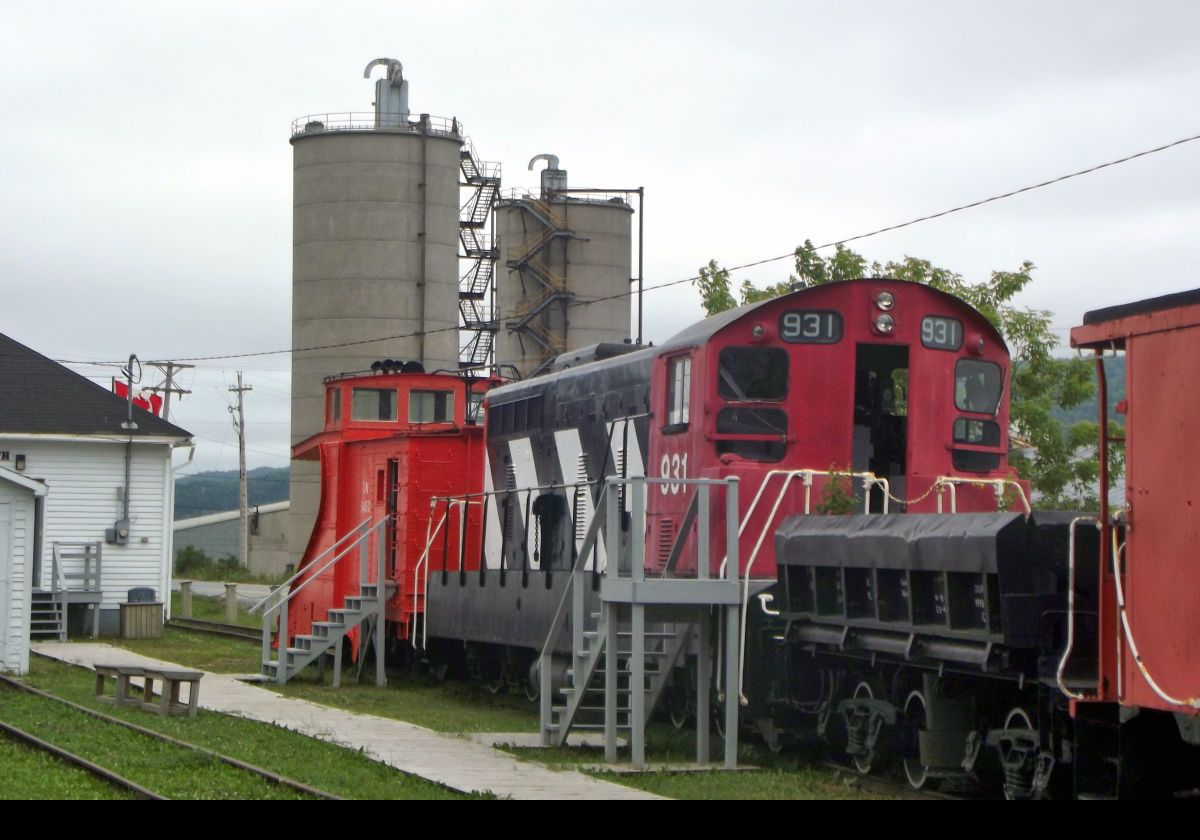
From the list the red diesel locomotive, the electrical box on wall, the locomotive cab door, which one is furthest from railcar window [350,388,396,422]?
the locomotive cab door

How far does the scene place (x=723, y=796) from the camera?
13086mm

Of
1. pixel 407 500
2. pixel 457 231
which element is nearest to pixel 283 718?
pixel 407 500

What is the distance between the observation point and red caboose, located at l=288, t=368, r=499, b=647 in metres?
25.0

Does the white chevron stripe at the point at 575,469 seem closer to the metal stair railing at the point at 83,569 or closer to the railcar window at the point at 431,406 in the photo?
the railcar window at the point at 431,406

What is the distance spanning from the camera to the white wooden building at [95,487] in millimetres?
35906

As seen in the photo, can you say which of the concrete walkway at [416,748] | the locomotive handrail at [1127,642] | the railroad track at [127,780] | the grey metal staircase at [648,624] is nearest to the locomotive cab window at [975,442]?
the grey metal staircase at [648,624]

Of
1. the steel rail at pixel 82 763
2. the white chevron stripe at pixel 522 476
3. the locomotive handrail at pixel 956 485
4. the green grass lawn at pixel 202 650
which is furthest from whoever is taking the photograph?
the green grass lawn at pixel 202 650

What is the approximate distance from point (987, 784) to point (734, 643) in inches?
110

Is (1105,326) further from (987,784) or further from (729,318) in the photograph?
(729,318)

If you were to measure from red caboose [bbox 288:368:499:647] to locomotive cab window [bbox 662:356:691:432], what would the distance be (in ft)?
23.2

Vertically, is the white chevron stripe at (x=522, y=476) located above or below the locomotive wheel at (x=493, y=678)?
above

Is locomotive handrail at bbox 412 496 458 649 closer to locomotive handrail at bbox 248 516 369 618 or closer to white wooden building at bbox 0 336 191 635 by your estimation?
locomotive handrail at bbox 248 516 369 618

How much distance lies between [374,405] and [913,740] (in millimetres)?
16048

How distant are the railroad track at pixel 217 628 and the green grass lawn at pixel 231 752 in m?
13.0
